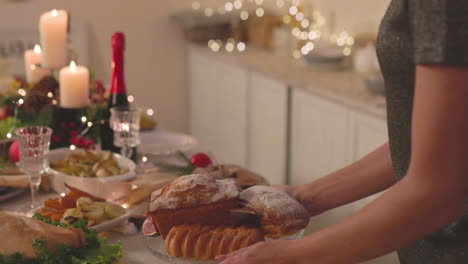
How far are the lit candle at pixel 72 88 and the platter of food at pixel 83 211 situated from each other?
545mm

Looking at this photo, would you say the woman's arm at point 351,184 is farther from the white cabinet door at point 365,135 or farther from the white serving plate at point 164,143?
the white cabinet door at point 365,135

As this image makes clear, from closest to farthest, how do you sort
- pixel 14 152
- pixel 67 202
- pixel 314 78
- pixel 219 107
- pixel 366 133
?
pixel 67 202, pixel 14 152, pixel 366 133, pixel 314 78, pixel 219 107

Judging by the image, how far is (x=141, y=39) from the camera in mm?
4152

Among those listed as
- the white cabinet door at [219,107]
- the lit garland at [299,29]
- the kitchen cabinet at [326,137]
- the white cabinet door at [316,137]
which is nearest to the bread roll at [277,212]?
the kitchen cabinet at [326,137]

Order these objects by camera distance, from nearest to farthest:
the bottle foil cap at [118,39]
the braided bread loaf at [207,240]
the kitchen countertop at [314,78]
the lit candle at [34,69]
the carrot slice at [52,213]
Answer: the braided bread loaf at [207,240] < the carrot slice at [52,213] < the bottle foil cap at [118,39] < the lit candle at [34,69] < the kitchen countertop at [314,78]

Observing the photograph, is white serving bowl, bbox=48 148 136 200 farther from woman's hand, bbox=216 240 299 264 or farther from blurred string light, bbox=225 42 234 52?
blurred string light, bbox=225 42 234 52

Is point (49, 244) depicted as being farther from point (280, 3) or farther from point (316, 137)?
point (280, 3)

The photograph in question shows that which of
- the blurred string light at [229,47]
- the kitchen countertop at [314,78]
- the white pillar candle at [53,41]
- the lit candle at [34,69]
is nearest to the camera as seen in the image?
the white pillar candle at [53,41]

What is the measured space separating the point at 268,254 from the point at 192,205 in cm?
22

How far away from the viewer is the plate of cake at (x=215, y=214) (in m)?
1.02

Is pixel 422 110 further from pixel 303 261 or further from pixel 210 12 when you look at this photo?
pixel 210 12

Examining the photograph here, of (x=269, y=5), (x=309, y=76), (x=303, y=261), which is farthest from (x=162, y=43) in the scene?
(x=303, y=261)

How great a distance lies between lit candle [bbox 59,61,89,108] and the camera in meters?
1.76

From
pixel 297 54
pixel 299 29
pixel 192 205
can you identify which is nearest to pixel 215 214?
pixel 192 205
